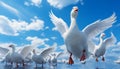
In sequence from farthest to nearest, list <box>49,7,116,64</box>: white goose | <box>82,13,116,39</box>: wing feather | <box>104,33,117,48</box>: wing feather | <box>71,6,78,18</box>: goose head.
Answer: <box>104,33,117,48</box>: wing feather → <box>82,13,116,39</box>: wing feather → <box>71,6,78,18</box>: goose head → <box>49,7,116,64</box>: white goose

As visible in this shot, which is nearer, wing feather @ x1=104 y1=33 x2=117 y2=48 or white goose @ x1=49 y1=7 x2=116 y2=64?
white goose @ x1=49 y1=7 x2=116 y2=64

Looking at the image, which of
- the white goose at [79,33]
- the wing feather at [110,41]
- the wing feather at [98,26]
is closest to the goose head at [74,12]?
the white goose at [79,33]

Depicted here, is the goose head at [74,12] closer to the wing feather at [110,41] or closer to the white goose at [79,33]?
the white goose at [79,33]

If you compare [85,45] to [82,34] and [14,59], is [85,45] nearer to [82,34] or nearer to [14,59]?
[82,34]

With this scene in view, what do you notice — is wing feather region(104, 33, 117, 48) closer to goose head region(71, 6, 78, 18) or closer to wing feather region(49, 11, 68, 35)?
wing feather region(49, 11, 68, 35)

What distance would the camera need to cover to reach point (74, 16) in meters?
17.6

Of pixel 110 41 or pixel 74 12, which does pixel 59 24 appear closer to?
pixel 74 12

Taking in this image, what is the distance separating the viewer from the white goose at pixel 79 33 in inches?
670

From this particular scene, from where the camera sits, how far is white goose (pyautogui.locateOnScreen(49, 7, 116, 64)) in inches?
670

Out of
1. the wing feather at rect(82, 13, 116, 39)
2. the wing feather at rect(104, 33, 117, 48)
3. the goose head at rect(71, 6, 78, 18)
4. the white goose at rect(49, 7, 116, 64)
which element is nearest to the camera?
the white goose at rect(49, 7, 116, 64)

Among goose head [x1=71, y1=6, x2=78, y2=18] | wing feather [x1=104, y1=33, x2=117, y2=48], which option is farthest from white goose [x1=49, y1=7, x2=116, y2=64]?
wing feather [x1=104, y1=33, x2=117, y2=48]

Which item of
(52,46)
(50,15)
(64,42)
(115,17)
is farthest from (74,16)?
(52,46)

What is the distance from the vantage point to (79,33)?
17031 mm

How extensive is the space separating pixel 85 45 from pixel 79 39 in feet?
2.63
